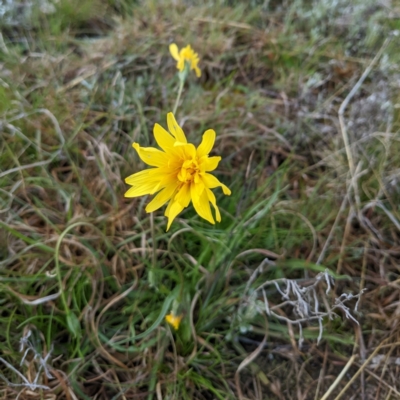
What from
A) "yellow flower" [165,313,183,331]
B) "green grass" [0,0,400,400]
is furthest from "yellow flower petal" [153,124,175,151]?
"yellow flower" [165,313,183,331]

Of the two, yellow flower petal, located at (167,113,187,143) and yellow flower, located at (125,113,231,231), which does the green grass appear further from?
yellow flower petal, located at (167,113,187,143)

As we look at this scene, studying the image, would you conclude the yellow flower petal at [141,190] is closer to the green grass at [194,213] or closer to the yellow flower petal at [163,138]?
the yellow flower petal at [163,138]

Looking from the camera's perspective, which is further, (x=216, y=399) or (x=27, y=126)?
(x=27, y=126)

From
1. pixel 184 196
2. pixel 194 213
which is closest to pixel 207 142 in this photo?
pixel 184 196

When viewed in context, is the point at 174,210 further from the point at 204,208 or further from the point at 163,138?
the point at 163,138

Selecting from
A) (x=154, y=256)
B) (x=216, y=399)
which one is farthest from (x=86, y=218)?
(x=216, y=399)

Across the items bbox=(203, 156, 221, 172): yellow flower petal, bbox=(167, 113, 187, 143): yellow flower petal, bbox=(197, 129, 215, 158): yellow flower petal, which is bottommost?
bbox=(203, 156, 221, 172): yellow flower petal

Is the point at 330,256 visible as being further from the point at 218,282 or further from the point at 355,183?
the point at 218,282

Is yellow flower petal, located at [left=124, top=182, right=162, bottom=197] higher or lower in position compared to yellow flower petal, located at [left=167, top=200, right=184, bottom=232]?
higher
